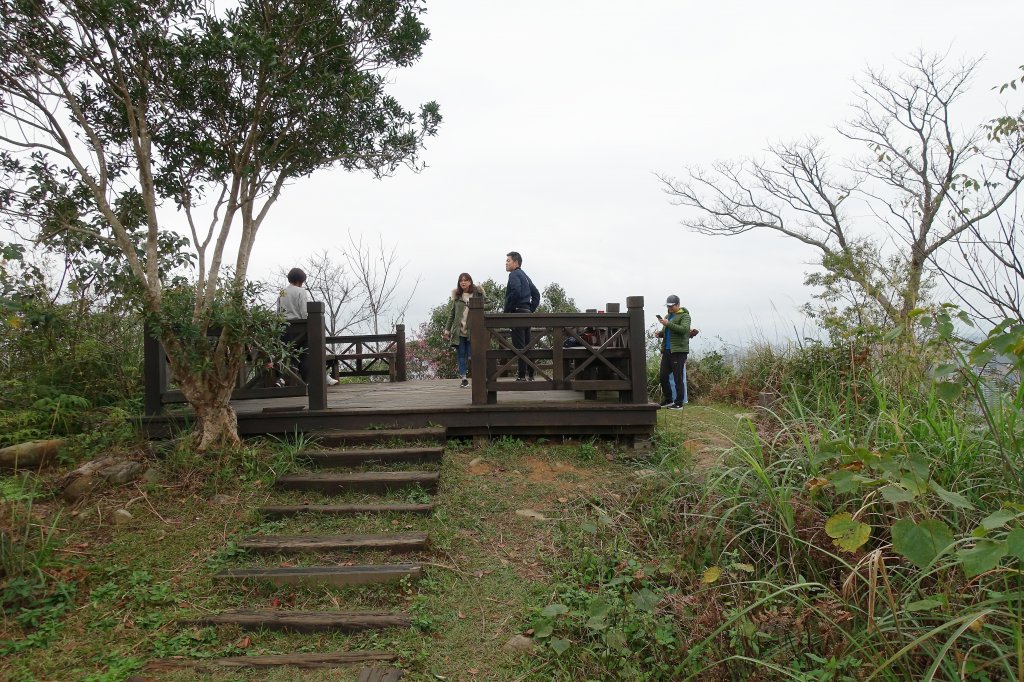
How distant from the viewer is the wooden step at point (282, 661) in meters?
3.63

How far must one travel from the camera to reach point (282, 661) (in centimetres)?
366

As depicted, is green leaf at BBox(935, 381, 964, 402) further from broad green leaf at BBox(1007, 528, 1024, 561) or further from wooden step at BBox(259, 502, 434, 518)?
wooden step at BBox(259, 502, 434, 518)

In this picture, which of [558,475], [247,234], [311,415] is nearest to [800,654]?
[558,475]

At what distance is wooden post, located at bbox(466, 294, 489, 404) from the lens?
697 centimetres

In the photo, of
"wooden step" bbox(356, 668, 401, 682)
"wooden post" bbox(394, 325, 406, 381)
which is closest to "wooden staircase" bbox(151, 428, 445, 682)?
"wooden step" bbox(356, 668, 401, 682)

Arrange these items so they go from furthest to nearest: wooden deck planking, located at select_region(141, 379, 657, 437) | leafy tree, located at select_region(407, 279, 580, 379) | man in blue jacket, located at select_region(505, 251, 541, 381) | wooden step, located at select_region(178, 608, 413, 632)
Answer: leafy tree, located at select_region(407, 279, 580, 379) < man in blue jacket, located at select_region(505, 251, 541, 381) < wooden deck planking, located at select_region(141, 379, 657, 437) < wooden step, located at select_region(178, 608, 413, 632)

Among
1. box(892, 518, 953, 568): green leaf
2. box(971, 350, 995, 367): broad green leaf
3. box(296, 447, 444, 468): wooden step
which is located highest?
box(971, 350, 995, 367): broad green leaf

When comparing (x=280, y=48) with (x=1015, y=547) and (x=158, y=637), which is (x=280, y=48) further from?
(x=1015, y=547)

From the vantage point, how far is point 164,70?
19.6 feet

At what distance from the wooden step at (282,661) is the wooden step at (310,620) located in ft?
0.82

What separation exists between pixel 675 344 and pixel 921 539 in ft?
24.4

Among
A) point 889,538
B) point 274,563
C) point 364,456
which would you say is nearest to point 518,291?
point 364,456

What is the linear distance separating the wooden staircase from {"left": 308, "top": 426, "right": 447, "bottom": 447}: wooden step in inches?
0.4

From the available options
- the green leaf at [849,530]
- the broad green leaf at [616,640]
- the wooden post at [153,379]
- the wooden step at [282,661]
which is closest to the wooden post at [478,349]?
the wooden post at [153,379]
